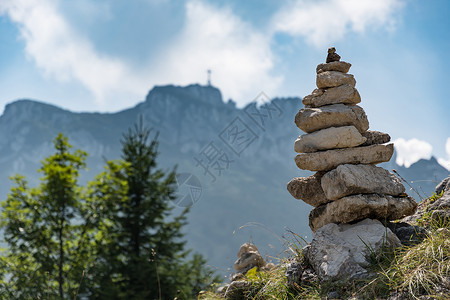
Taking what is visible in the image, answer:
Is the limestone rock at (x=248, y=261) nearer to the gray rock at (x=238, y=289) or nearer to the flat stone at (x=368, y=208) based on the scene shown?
the gray rock at (x=238, y=289)

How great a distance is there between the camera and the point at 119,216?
16.0 m

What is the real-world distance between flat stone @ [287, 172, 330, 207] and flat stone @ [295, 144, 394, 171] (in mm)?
270

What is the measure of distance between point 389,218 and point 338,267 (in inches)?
62.1

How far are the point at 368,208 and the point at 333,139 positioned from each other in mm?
1167

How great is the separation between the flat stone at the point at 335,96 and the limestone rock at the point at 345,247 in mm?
2031

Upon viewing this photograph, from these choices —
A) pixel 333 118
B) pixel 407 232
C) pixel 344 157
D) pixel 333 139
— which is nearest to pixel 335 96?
pixel 333 118

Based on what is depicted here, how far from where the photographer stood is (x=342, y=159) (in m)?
5.77

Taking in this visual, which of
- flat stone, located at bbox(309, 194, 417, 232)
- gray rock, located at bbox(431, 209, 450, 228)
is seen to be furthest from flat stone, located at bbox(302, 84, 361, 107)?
gray rock, located at bbox(431, 209, 450, 228)

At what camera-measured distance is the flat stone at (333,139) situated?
577cm

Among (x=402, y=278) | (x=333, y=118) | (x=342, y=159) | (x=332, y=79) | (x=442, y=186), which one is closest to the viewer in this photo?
(x=402, y=278)

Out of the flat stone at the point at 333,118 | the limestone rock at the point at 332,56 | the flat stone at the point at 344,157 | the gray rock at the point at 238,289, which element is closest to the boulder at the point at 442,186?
the flat stone at the point at 344,157

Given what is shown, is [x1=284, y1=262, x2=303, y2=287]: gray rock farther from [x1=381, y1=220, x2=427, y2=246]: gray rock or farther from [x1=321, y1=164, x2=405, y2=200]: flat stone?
[x1=381, y1=220, x2=427, y2=246]: gray rock

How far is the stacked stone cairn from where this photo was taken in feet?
17.6

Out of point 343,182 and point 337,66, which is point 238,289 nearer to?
point 343,182
